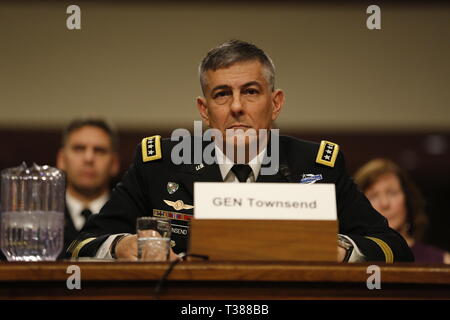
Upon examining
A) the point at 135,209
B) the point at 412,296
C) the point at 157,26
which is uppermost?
the point at 157,26

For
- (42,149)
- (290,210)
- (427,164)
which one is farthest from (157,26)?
(290,210)

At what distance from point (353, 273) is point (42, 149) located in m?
4.13

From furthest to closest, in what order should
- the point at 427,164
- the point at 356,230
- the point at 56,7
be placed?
the point at 427,164 < the point at 56,7 < the point at 356,230

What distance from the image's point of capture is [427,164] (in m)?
5.74

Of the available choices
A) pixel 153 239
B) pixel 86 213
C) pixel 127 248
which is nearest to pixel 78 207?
pixel 86 213

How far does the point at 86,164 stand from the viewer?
361 centimetres

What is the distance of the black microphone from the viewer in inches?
87.5

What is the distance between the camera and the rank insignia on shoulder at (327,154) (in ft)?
7.54

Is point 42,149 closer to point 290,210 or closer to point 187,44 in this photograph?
point 187,44

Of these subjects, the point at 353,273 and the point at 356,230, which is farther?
the point at 356,230

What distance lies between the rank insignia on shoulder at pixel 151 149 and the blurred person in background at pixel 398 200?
144 cm

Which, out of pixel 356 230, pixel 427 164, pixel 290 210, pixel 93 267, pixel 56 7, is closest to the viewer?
pixel 93 267

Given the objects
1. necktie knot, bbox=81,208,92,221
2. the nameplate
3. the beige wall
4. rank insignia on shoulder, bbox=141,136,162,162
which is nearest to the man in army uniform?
rank insignia on shoulder, bbox=141,136,162,162

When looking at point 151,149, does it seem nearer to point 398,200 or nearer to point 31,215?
point 31,215
